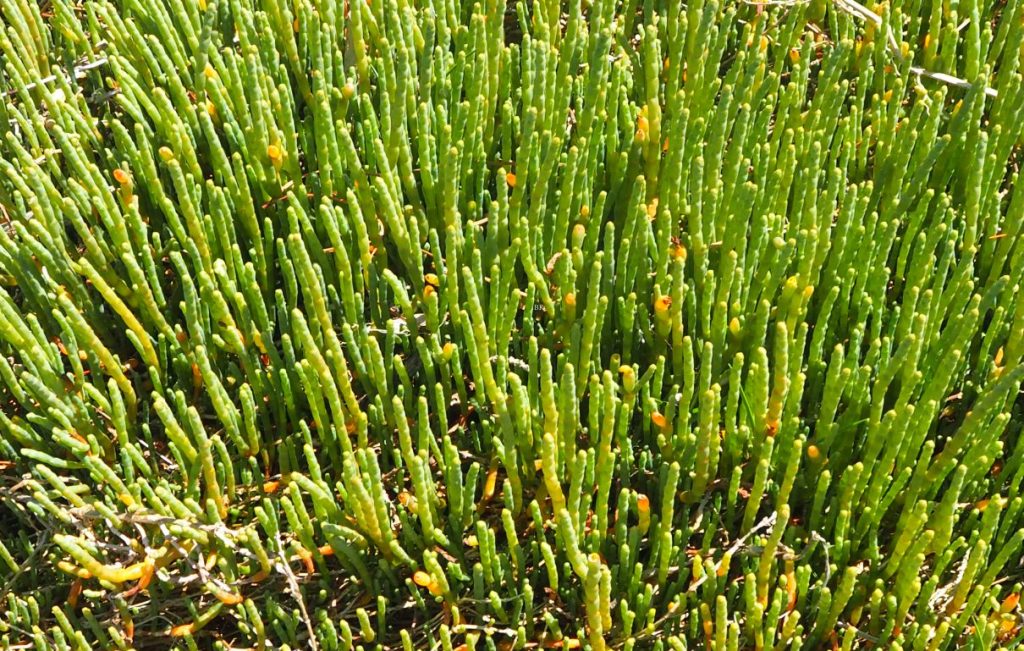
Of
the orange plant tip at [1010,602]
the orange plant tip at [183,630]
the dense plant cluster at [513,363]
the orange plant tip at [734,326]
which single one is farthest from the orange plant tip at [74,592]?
the orange plant tip at [1010,602]

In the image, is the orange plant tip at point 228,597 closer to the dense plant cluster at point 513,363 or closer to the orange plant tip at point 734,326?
the dense plant cluster at point 513,363

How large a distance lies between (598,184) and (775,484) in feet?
1.97

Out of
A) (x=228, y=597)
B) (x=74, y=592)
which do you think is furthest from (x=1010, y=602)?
(x=74, y=592)

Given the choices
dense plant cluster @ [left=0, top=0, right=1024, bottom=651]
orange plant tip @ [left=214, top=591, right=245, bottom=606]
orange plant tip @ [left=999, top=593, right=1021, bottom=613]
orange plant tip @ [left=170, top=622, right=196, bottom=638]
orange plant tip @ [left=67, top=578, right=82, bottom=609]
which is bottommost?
orange plant tip @ [left=67, top=578, right=82, bottom=609]

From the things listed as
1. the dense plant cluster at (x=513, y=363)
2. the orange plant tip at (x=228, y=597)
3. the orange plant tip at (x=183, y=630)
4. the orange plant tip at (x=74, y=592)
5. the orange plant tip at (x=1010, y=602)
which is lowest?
the orange plant tip at (x=74, y=592)

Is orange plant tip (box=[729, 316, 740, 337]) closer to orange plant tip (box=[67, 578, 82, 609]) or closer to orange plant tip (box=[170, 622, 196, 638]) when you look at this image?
orange plant tip (box=[170, 622, 196, 638])

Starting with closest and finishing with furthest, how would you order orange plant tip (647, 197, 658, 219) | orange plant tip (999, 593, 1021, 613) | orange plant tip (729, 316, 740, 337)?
1. orange plant tip (999, 593, 1021, 613)
2. orange plant tip (729, 316, 740, 337)
3. orange plant tip (647, 197, 658, 219)

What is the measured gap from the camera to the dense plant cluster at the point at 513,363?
1.27 metres

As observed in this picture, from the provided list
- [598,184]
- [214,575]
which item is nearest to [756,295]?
[598,184]

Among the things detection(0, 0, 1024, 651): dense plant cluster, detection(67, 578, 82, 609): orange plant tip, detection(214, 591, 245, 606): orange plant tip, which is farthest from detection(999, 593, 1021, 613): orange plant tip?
detection(67, 578, 82, 609): orange plant tip

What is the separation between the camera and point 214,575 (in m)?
1.41

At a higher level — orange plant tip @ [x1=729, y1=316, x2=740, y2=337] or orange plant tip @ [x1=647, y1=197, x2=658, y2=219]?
orange plant tip @ [x1=647, y1=197, x2=658, y2=219]

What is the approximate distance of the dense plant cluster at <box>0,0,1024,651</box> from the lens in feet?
4.16

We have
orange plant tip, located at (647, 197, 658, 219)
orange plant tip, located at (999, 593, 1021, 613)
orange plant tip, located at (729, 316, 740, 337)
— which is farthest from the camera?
orange plant tip, located at (647, 197, 658, 219)
